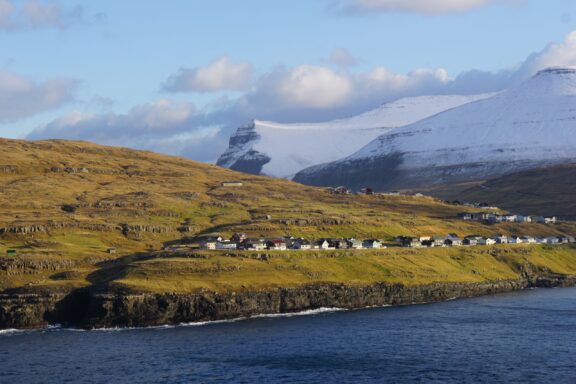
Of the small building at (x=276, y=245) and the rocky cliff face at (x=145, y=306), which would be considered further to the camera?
the small building at (x=276, y=245)

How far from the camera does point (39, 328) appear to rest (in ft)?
485

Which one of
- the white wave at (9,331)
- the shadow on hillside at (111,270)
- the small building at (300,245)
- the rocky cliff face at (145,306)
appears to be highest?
the small building at (300,245)

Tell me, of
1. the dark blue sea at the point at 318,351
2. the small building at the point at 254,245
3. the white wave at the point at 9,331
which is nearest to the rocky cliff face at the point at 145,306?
the white wave at the point at 9,331

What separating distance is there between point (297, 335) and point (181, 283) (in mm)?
29115

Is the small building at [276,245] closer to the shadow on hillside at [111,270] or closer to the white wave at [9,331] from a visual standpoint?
the shadow on hillside at [111,270]

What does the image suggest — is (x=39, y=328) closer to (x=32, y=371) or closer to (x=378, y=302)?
(x=32, y=371)

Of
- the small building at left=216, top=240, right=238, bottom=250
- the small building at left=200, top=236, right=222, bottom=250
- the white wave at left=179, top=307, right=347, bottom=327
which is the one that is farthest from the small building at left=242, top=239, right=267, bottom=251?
the white wave at left=179, top=307, right=347, bottom=327

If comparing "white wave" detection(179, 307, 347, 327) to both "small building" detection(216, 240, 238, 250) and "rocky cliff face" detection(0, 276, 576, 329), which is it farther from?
"small building" detection(216, 240, 238, 250)

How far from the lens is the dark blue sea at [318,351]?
108625 mm

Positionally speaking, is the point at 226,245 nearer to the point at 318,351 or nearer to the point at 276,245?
the point at 276,245


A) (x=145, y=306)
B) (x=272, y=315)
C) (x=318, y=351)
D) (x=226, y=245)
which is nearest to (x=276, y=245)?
(x=226, y=245)

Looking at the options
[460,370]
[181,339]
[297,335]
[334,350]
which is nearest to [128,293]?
[181,339]

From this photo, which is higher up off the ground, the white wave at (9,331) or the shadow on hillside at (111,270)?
the shadow on hillside at (111,270)

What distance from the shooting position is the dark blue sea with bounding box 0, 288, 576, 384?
Answer: 108625 mm
